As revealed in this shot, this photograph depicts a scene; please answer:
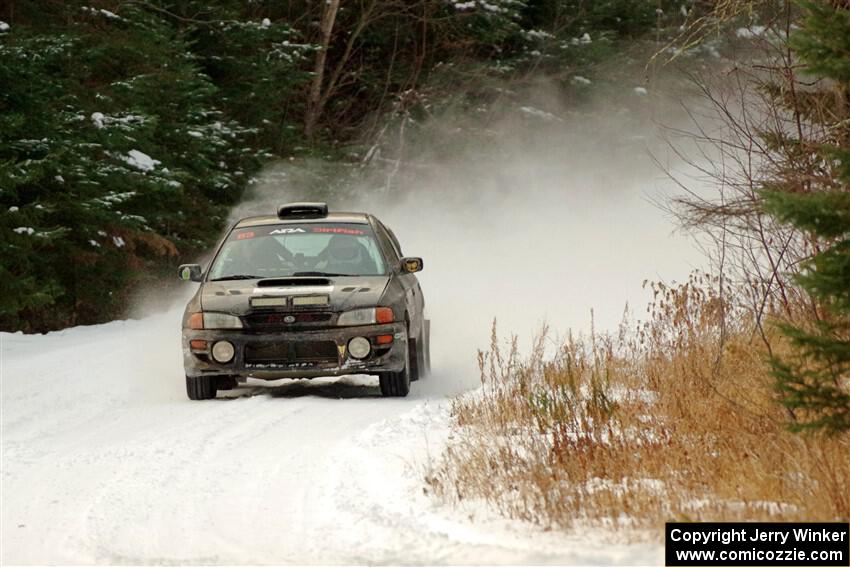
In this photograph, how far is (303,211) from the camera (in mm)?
12438

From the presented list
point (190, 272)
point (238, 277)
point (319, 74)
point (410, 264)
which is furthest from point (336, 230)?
point (319, 74)

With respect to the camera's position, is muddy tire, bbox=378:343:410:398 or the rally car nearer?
the rally car

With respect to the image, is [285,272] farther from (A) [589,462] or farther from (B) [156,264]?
(B) [156,264]

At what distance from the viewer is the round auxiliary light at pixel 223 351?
10445 mm

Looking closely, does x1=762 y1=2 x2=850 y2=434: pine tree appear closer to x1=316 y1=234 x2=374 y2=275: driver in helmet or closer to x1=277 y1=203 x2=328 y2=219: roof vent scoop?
x1=316 y1=234 x2=374 y2=275: driver in helmet

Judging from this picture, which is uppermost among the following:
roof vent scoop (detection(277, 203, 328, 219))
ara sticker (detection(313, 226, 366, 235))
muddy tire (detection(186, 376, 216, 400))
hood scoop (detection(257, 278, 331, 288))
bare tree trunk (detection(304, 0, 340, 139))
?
bare tree trunk (detection(304, 0, 340, 139))

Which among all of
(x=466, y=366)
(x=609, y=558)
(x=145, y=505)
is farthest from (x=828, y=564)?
(x=466, y=366)

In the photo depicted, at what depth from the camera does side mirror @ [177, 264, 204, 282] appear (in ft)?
36.2

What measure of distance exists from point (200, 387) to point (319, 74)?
24.0 meters

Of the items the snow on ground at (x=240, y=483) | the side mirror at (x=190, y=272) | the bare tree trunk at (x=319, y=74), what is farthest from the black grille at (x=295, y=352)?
the bare tree trunk at (x=319, y=74)

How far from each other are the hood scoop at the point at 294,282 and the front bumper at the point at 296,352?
516 mm

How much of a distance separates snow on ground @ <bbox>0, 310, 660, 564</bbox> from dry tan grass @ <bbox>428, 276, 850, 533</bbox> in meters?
0.29

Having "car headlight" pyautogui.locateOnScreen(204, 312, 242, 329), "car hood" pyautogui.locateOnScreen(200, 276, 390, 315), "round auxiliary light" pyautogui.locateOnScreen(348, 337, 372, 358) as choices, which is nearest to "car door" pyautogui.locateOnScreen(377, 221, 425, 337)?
"car hood" pyautogui.locateOnScreen(200, 276, 390, 315)

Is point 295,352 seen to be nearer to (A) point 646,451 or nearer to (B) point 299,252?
(B) point 299,252
